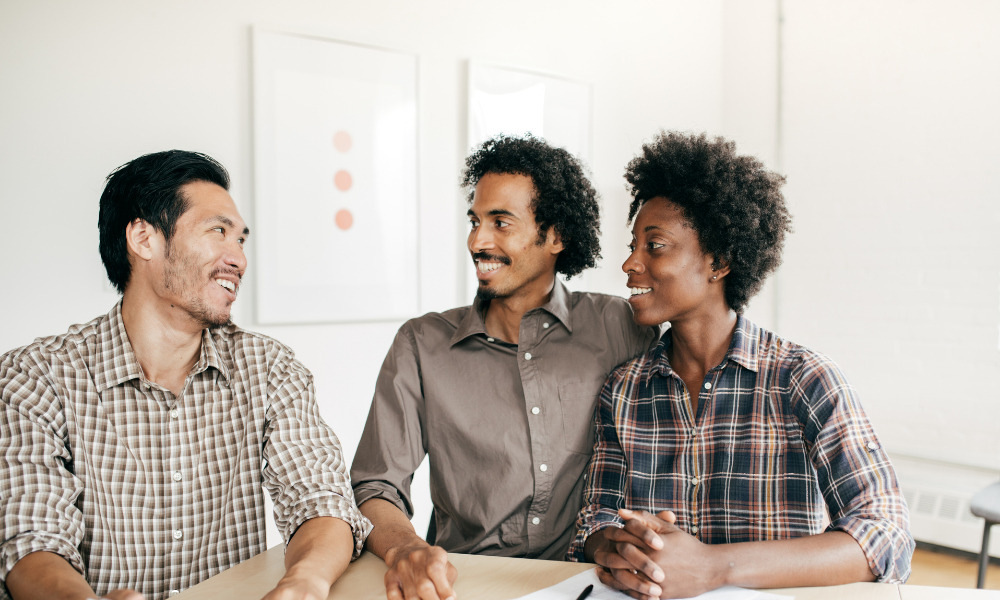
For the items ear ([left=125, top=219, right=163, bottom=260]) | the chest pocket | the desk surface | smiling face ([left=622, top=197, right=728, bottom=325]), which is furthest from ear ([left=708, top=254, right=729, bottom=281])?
ear ([left=125, top=219, right=163, bottom=260])

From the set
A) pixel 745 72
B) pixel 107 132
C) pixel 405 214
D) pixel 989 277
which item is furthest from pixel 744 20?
pixel 107 132

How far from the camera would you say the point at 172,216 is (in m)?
1.66

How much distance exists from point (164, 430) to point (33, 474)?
0.26m

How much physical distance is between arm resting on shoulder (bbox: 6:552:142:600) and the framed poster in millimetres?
1534

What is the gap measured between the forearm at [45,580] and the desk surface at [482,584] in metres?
0.16

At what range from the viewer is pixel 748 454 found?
5.07 feet

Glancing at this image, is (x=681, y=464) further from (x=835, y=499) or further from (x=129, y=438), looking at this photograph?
(x=129, y=438)

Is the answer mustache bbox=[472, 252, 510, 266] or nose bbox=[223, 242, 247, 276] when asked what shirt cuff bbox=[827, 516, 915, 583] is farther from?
nose bbox=[223, 242, 247, 276]

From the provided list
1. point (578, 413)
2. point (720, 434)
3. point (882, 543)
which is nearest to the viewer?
point (882, 543)

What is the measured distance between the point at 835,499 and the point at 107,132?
92.3 inches

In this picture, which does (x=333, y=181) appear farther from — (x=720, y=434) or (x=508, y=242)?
(x=720, y=434)

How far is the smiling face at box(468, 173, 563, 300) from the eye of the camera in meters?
1.94

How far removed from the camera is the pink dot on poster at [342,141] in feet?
9.41

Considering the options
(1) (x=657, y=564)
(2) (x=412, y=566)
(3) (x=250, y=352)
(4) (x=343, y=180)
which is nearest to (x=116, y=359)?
(3) (x=250, y=352)
